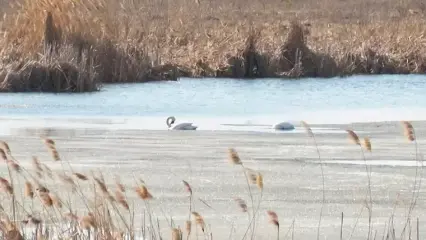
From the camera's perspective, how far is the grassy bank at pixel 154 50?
22.0 m

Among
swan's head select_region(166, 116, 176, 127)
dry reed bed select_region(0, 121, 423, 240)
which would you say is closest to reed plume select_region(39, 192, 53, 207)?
dry reed bed select_region(0, 121, 423, 240)

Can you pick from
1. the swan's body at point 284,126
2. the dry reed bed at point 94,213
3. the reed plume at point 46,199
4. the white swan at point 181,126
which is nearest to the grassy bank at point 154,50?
the white swan at point 181,126

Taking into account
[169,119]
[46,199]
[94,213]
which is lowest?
[169,119]

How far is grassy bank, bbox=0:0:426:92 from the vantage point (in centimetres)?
2202

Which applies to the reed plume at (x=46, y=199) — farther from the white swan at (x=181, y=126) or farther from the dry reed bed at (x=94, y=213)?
the white swan at (x=181, y=126)

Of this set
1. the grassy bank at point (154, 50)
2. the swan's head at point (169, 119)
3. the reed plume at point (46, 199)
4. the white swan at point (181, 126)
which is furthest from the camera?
the grassy bank at point (154, 50)

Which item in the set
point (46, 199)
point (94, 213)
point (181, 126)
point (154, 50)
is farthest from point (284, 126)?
point (154, 50)

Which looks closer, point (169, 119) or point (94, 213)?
point (94, 213)

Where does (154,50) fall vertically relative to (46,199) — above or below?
below

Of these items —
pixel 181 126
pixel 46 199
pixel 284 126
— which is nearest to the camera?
pixel 46 199

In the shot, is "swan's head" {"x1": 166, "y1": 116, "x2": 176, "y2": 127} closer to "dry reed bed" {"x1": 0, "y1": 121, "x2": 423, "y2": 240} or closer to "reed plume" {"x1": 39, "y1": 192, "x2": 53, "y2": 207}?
"dry reed bed" {"x1": 0, "y1": 121, "x2": 423, "y2": 240}

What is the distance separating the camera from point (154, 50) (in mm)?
25953

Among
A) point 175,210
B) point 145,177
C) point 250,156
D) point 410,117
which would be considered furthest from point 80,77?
point 175,210

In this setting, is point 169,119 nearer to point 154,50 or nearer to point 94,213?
point 94,213
